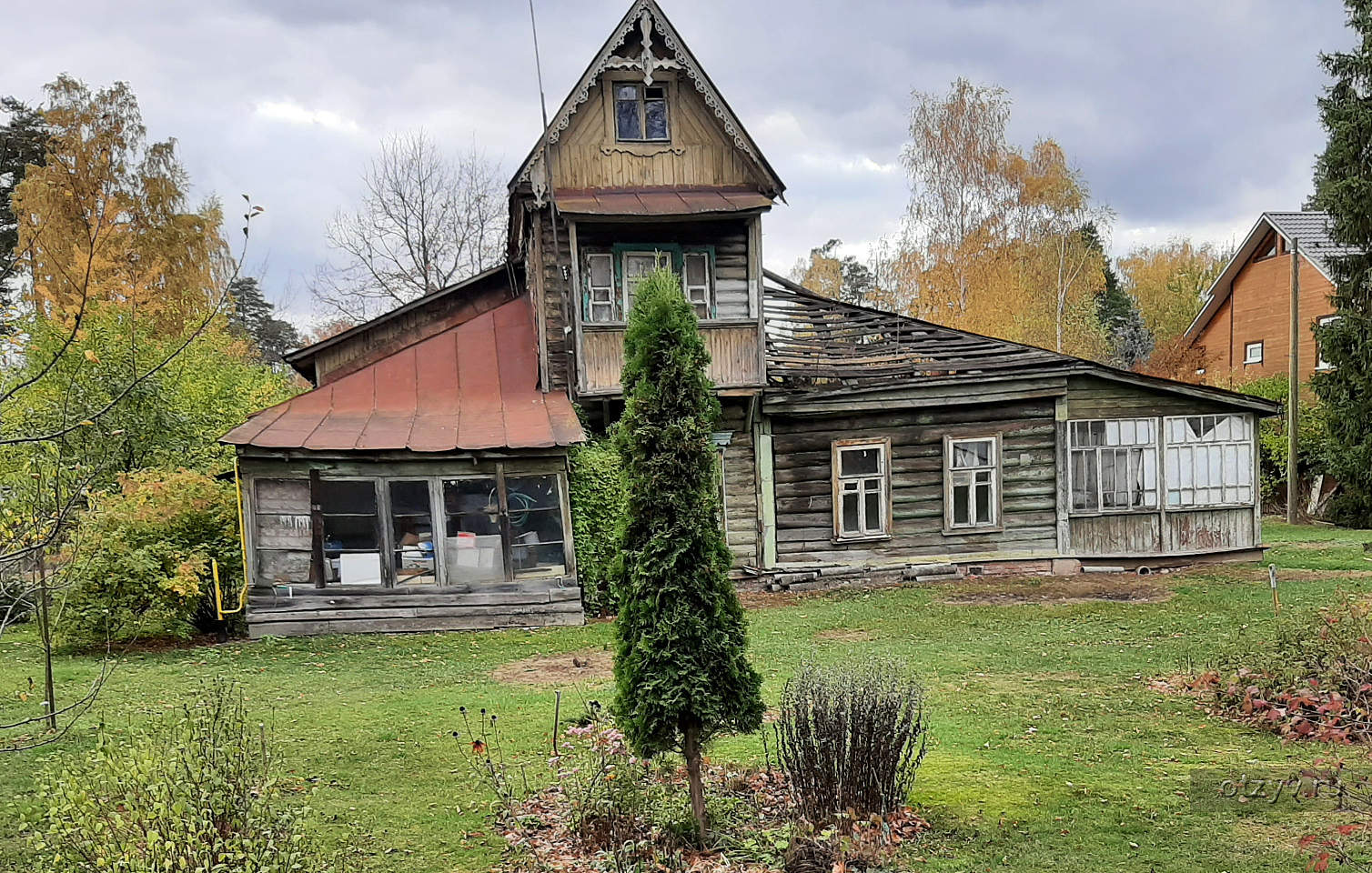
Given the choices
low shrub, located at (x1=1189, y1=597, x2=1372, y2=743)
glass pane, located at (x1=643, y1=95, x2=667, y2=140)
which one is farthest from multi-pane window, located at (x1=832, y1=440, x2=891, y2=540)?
low shrub, located at (x1=1189, y1=597, x2=1372, y2=743)

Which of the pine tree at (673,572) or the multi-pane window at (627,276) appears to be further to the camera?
the multi-pane window at (627,276)

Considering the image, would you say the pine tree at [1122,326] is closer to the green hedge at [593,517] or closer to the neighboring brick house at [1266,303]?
the neighboring brick house at [1266,303]

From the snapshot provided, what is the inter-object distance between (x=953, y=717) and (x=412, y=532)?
9132mm

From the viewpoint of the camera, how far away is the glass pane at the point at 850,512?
57.2 ft

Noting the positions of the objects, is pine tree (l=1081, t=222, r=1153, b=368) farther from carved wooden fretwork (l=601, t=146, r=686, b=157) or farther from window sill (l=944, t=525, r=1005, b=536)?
carved wooden fretwork (l=601, t=146, r=686, b=157)

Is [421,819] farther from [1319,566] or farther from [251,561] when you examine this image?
[1319,566]

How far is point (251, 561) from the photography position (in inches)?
549

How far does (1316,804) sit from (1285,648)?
278 centimetres

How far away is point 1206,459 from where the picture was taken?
17.9m

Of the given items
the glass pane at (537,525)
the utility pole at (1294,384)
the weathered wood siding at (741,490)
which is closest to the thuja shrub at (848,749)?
the glass pane at (537,525)

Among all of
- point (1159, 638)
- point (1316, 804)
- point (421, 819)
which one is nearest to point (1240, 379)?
point (1159, 638)

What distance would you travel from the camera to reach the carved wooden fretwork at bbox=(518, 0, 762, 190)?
51.3 feet

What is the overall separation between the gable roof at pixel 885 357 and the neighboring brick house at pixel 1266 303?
14.0 m

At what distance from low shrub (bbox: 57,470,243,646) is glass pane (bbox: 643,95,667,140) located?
9.43 m
